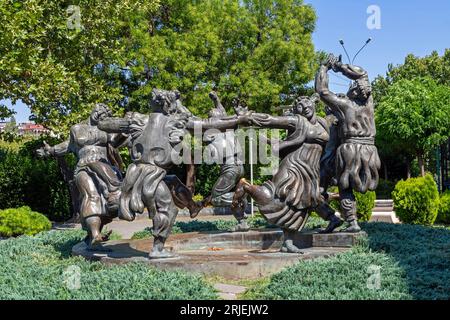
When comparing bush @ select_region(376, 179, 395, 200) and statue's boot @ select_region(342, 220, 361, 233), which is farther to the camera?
bush @ select_region(376, 179, 395, 200)

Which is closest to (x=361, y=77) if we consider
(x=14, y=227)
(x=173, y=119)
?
(x=173, y=119)

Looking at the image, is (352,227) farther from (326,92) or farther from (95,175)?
(95,175)

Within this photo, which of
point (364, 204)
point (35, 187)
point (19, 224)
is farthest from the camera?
point (35, 187)

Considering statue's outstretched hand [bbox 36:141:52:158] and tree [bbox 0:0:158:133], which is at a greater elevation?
tree [bbox 0:0:158:133]

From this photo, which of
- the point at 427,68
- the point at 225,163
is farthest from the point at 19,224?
the point at 427,68

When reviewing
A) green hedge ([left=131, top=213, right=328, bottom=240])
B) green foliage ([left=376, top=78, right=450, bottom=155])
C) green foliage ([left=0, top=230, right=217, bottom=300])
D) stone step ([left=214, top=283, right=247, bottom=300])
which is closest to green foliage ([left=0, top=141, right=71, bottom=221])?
green hedge ([left=131, top=213, right=328, bottom=240])

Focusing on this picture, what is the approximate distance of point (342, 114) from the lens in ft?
25.3

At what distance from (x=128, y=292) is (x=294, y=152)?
119 inches

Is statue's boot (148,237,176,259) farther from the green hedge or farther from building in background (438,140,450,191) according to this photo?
building in background (438,140,450,191)

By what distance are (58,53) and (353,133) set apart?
35.9ft

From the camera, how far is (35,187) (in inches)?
733

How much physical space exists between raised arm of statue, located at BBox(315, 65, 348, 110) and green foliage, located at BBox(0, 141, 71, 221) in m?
12.4

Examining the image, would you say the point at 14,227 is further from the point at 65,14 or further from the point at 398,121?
the point at 398,121

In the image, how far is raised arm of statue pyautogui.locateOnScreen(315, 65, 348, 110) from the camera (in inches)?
303
